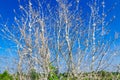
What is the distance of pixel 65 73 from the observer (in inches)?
332

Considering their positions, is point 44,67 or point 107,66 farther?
point 107,66

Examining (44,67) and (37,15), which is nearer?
(44,67)

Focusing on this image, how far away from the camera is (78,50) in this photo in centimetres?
857

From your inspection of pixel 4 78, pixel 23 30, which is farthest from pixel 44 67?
pixel 4 78

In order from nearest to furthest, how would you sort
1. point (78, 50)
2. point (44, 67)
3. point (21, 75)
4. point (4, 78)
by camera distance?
point (44, 67) → point (21, 75) → point (78, 50) → point (4, 78)

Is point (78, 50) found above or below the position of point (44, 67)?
above

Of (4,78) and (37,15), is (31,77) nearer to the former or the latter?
(37,15)

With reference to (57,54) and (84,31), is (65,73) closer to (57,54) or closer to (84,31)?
(57,54)

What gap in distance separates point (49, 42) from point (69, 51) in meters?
0.68

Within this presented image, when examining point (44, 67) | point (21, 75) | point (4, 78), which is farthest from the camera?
point (4, 78)

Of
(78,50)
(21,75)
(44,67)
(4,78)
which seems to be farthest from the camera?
(4,78)

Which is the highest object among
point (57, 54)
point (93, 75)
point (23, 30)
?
point (23, 30)

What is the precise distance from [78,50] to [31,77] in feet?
4.60

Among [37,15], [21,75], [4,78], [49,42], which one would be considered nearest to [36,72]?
[21,75]
